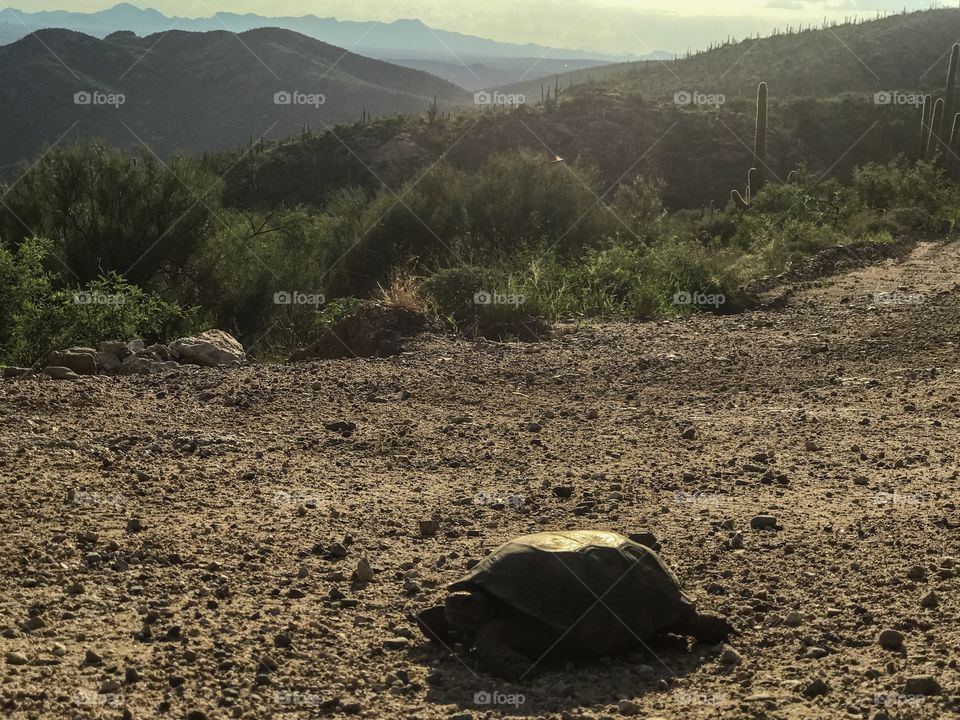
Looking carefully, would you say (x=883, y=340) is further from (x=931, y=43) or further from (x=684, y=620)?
(x=931, y=43)

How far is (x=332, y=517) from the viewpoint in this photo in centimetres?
528

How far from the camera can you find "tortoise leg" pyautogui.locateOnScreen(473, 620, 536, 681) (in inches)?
147

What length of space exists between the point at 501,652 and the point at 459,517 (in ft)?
5.10


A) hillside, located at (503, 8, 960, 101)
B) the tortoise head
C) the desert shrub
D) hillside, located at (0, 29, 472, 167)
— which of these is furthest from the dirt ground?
hillside, located at (0, 29, 472, 167)

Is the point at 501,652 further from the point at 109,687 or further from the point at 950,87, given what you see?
the point at 950,87

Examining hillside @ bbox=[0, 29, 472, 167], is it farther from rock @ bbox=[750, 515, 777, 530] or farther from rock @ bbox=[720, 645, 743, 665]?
rock @ bbox=[720, 645, 743, 665]

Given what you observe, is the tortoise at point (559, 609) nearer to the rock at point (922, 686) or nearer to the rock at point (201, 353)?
the rock at point (922, 686)

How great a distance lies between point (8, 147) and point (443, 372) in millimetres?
70959

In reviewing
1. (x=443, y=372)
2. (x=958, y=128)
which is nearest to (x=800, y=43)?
(x=958, y=128)

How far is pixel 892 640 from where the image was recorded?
378 centimetres

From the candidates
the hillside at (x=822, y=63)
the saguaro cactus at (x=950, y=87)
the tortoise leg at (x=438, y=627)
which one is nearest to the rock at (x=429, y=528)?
the tortoise leg at (x=438, y=627)

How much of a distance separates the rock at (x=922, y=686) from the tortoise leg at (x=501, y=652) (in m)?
1.27

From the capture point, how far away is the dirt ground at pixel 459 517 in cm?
362

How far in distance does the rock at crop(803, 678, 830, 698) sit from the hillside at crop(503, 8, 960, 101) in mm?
49445
